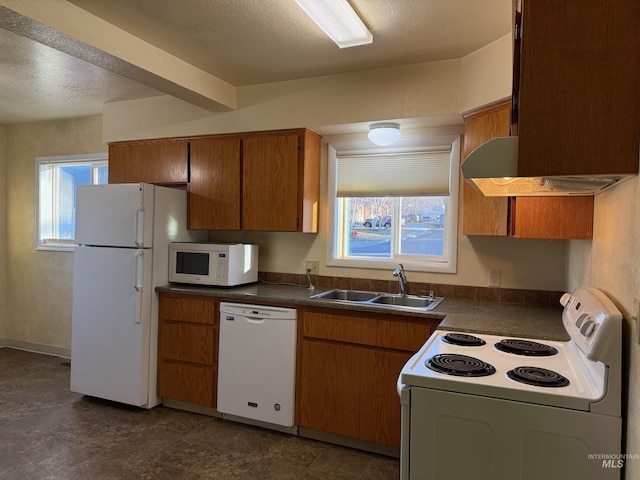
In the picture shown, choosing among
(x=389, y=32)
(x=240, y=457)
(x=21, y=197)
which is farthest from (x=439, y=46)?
(x=21, y=197)

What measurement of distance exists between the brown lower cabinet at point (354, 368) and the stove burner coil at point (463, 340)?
493mm

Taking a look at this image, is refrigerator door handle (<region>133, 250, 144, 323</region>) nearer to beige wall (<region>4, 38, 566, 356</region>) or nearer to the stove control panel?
beige wall (<region>4, 38, 566, 356</region>)

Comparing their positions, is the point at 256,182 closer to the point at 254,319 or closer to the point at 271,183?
the point at 271,183

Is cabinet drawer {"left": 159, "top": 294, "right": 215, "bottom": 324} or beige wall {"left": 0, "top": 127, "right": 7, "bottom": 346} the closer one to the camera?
cabinet drawer {"left": 159, "top": 294, "right": 215, "bottom": 324}

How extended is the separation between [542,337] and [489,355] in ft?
1.43

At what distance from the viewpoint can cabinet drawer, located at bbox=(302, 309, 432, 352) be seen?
2.50m

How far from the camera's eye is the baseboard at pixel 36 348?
459cm

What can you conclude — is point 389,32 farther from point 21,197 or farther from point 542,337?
point 21,197

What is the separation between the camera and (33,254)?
4.76m

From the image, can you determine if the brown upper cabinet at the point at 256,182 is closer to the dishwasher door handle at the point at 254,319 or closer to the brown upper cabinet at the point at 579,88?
the dishwasher door handle at the point at 254,319

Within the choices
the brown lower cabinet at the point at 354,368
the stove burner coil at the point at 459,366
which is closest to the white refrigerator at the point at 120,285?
the brown lower cabinet at the point at 354,368

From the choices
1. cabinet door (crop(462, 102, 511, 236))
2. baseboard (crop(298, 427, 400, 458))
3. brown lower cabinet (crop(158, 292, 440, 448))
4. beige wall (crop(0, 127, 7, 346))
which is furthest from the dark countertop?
beige wall (crop(0, 127, 7, 346))

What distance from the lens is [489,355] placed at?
1712 millimetres

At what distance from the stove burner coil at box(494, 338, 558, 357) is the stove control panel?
5.5 inches
